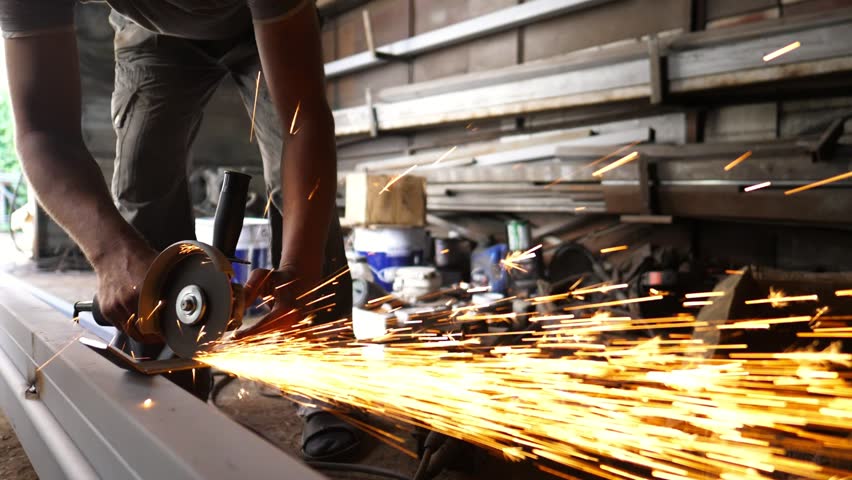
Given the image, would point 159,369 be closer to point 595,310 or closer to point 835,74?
point 595,310

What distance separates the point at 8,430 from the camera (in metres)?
1.84

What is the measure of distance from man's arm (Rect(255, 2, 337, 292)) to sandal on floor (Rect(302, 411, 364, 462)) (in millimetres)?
471

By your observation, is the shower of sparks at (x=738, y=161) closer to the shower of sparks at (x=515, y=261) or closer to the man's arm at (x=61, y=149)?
the shower of sparks at (x=515, y=261)

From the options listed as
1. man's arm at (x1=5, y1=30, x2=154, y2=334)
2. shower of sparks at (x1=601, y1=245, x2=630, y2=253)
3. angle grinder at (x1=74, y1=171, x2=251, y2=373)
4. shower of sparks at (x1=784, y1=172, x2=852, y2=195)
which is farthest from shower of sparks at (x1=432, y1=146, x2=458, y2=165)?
angle grinder at (x1=74, y1=171, x2=251, y2=373)

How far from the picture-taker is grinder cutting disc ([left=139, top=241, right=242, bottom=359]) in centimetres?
116

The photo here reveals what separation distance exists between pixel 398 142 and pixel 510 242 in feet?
7.32

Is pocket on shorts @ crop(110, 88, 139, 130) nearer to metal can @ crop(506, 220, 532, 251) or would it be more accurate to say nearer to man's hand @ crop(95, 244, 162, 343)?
man's hand @ crop(95, 244, 162, 343)

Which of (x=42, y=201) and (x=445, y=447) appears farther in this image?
(x=42, y=201)

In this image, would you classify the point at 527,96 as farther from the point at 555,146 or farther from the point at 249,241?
the point at 249,241

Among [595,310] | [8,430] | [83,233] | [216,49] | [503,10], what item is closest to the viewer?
[83,233]

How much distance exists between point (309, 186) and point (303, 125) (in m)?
0.19

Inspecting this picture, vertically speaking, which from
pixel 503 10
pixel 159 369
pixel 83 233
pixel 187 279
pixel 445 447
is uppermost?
pixel 503 10

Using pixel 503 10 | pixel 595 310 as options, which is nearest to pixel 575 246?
pixel 595 310

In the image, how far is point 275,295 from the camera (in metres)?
1.42
